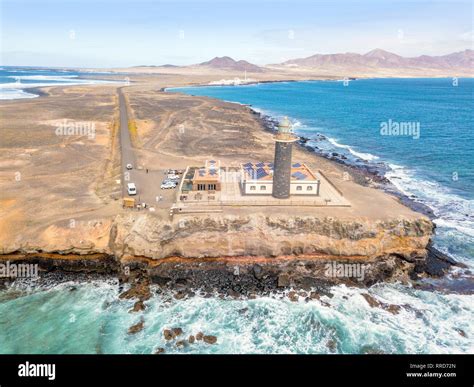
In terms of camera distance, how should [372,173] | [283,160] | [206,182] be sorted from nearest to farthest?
[283,160]
[206,182]
[372,173]

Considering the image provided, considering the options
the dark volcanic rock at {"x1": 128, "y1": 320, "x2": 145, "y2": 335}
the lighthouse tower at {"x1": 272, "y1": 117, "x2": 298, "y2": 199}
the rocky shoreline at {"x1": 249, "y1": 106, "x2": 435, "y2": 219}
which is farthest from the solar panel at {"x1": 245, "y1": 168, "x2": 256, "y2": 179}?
the rocky shoreline at {"x1": 249, "y1": 106, "x2": 435, "y2": 219}

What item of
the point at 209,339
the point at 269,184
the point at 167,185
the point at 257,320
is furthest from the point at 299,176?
the point at 209,339

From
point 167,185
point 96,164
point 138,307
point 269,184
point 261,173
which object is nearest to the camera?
point 138,307

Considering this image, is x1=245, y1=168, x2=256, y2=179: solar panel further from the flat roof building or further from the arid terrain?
the arid terrain

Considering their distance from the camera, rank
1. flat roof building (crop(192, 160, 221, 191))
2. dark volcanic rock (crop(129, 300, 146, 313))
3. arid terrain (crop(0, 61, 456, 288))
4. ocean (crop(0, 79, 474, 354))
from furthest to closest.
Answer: flat roof building (crop(192, 160, 221, 191))
arid terrain (crop(0, 61, 456, 288))
dark volcanic rock (crop(129, 300, 146, 313))
ocean (crop(0, 79, 474, 354))

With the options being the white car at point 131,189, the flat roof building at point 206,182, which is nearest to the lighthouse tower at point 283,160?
the flat roof building at point 206,182

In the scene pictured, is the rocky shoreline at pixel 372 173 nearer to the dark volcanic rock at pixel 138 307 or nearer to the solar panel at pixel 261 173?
the solar panel at pixel 261 173

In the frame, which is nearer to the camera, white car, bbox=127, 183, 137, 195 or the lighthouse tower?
the lighthouse tower

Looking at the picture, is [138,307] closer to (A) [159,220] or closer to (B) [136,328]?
(B) [136,328]

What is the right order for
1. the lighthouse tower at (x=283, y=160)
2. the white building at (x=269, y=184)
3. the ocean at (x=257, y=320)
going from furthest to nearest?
the white building at (x=269, y=184) < the lighthouse tower at (x=283, y=160) < the ocean at (x=257, y=320)
